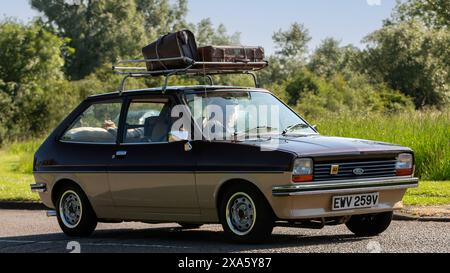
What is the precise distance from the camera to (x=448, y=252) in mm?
9422

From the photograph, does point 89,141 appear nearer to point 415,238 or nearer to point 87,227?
point 87,227

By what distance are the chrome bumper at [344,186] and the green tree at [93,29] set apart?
7380cm

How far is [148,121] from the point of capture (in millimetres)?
11547

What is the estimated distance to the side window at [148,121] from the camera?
11.3m

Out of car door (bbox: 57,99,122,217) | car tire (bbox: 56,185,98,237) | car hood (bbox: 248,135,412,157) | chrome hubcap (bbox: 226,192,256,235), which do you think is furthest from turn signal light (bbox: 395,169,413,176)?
car tire (bbox: 56,185,98,237)

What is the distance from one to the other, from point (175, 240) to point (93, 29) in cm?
7606

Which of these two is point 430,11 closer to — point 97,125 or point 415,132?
point 415,132

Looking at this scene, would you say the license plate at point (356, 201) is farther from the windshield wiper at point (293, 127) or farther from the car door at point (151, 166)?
the car door at point (151, 166)

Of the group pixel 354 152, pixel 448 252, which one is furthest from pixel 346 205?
pixel 448 252

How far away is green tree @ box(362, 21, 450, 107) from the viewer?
67.6 m

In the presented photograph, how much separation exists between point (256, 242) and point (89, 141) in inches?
122

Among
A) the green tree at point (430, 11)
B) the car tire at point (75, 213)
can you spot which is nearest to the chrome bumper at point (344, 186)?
Result: the car tire at point (75, 213)

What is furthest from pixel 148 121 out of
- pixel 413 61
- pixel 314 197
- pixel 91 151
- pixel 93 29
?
pixel 93 29

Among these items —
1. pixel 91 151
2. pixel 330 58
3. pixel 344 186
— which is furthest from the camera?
pixel 330 58
